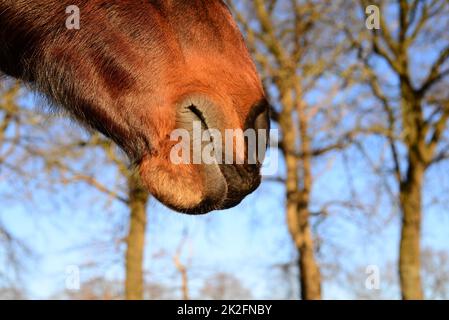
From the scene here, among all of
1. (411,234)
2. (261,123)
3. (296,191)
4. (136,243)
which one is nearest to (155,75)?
(261,123)

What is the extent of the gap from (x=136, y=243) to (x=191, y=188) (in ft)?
36.9

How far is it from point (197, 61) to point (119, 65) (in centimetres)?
37

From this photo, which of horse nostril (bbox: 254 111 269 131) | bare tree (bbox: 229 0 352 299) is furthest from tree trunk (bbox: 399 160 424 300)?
horse nostril (bbox: 254 111 269 131)

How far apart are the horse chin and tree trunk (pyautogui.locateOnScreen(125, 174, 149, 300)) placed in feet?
34.3

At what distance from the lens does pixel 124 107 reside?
2707 millimetres

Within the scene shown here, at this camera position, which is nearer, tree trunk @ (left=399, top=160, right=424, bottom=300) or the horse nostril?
the horse nostril

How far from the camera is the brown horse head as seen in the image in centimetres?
→ 248

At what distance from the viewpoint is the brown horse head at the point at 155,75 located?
2.48 meters

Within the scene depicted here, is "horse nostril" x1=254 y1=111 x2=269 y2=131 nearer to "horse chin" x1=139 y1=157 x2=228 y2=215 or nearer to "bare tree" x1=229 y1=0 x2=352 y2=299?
"horse chin" x1=139 y1=157 x2=228 y2=215

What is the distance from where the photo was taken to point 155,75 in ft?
8.66

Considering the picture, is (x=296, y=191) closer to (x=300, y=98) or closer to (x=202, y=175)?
(x=300, y=98)
